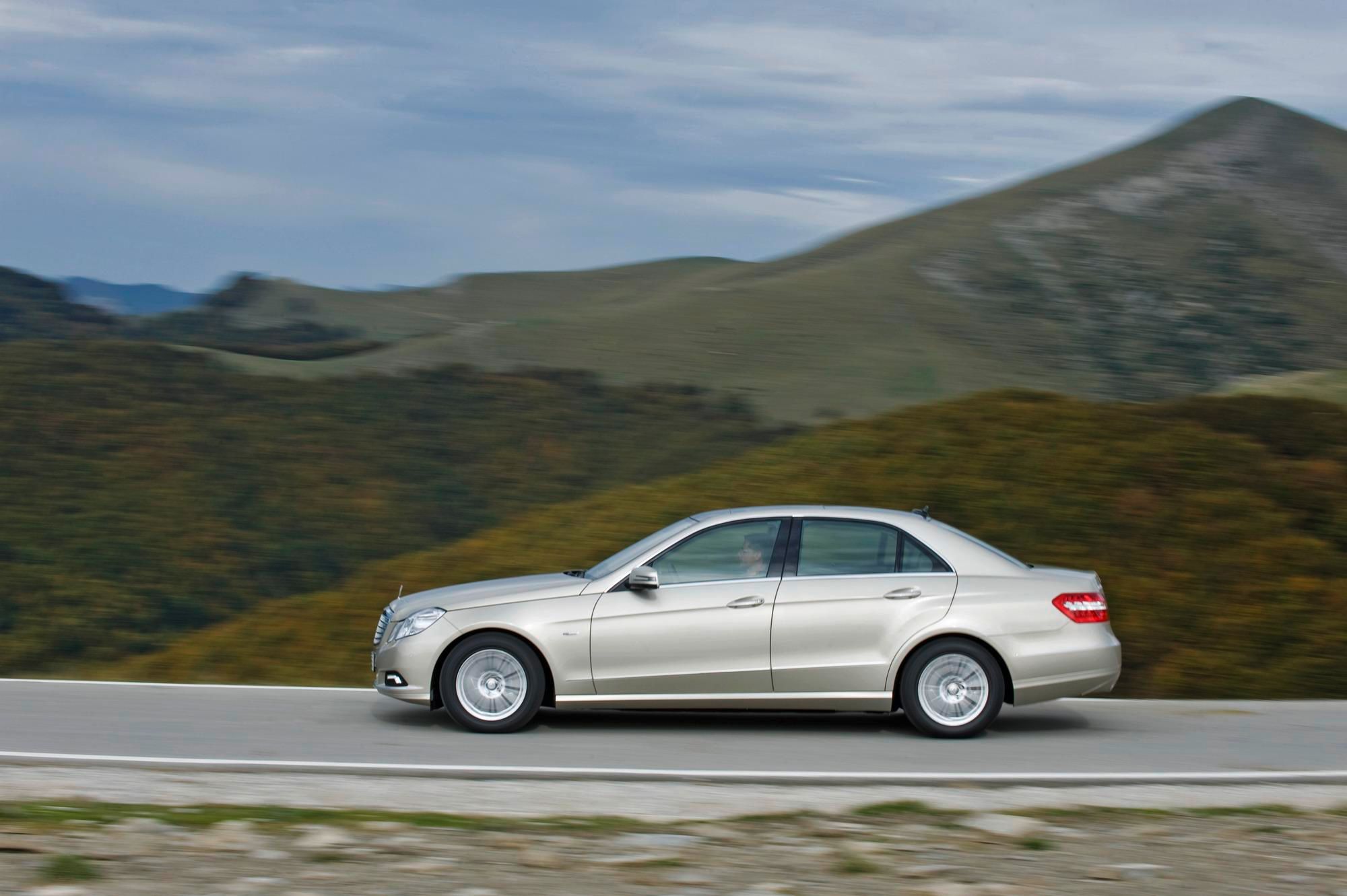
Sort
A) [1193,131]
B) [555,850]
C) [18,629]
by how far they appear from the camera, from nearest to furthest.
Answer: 1. [555,850]
2. [18,629]
3. [1193,131]

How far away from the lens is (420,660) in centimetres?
937

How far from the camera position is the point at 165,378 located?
32125 millimetres

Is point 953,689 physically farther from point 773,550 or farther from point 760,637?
point 773,550

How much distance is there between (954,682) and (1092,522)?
7.33 meters

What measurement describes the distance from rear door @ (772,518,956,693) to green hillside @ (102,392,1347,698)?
456 cm

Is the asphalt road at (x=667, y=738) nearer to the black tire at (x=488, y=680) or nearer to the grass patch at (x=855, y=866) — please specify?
the black tire at (x=488, y=680)

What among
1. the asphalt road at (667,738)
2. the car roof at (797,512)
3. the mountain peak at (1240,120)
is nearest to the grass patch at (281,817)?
the asphalt road at (667,738)

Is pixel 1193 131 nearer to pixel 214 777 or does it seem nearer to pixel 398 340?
pixel 398 340

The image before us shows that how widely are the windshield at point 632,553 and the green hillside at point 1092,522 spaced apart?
520cm

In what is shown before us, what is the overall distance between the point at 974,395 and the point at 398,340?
23.0m

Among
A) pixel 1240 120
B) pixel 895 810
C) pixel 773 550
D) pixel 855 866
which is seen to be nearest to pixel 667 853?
pixel 855 866

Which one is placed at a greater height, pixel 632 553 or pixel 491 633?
pixel 632 553

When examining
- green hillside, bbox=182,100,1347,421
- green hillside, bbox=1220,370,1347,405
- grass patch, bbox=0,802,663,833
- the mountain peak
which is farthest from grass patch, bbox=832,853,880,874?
the mountain peak

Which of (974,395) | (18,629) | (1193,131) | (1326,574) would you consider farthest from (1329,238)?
(18,629)
